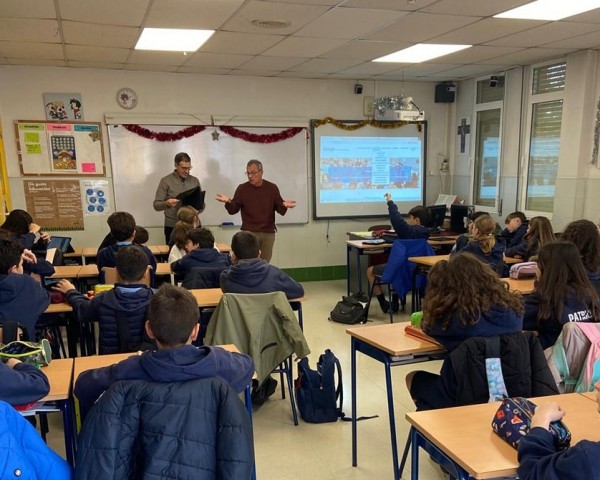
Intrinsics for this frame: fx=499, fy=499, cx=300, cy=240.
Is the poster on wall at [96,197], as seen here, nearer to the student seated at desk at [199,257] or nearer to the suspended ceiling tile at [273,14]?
the student seated at desk at [199,257]

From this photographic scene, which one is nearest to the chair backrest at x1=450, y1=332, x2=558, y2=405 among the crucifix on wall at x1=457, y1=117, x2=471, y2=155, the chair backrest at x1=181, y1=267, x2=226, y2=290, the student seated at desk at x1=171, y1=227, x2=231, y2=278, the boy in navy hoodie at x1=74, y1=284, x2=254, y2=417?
the boy in navy hoodie at x1=74, y1=284, x2=254, y2=417

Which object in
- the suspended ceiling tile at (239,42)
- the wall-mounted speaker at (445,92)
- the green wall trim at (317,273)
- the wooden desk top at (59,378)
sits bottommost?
the green wall trim at (317,273)

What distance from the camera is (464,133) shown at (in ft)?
22.9

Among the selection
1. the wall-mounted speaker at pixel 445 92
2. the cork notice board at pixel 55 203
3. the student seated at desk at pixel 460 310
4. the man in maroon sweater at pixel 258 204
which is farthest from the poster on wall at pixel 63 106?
the student seated at desk at pixel 460 310

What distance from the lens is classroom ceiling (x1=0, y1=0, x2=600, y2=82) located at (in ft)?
11.3

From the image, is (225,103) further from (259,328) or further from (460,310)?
(460,310)

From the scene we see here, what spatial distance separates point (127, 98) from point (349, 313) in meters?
3.57

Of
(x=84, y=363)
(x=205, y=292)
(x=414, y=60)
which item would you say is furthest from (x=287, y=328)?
(x=414, y=60)

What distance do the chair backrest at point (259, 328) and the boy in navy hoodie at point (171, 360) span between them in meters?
0.93

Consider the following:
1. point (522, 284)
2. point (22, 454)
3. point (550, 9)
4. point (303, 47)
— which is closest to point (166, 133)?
point (303, 47)

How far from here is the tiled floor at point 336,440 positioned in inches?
100

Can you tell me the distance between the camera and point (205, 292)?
131 inches

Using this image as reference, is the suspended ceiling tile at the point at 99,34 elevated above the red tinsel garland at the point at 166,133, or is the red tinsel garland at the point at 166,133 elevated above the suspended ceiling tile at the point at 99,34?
the suspended ceiling tile at the point at 99,34

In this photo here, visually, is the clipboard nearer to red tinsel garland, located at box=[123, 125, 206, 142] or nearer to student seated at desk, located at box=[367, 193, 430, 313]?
red tinsel garland, located at box=[123, 125, 206, 142]
